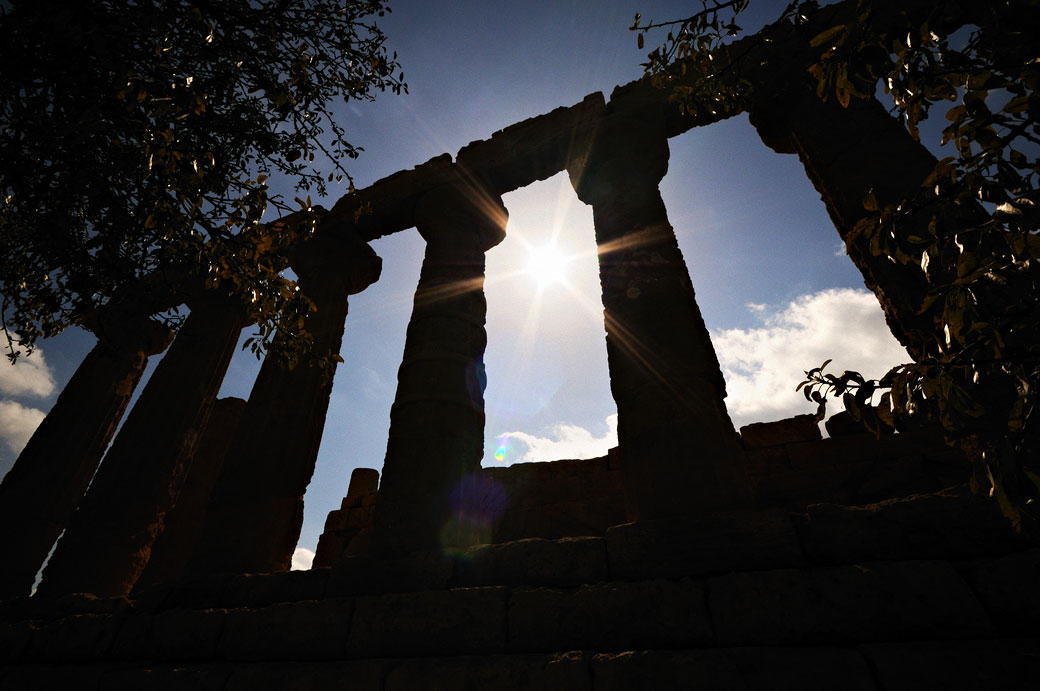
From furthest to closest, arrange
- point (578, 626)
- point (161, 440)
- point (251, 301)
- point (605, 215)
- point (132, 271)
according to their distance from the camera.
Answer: point (161, 440)
point (605, 215)
point (132, 271)
point (251, 301)
point (578, 626)

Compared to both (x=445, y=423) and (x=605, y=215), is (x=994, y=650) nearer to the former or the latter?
(x=445, y=423)

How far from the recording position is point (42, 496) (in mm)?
8367

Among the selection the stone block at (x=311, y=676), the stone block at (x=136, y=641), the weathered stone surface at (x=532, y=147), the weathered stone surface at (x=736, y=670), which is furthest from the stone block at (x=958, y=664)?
the weathered stone surface at (x=532, y=147)

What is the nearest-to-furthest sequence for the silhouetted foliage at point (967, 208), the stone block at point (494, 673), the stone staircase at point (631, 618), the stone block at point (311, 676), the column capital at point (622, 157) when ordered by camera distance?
the silhouetted foliage at point (967, 208) < the stone staircase at point (631, 618) < the stone block at point (494, 673) < the stone block at point (311, 676) < the column capital at point (622, 157)

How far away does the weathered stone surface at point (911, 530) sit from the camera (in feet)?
10.4

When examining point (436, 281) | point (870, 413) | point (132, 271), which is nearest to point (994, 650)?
point (870, 413)

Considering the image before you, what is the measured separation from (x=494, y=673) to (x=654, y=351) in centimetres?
323

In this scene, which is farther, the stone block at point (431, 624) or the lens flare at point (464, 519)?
the lens flare at point (464, 519)

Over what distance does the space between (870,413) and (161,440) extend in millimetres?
9446

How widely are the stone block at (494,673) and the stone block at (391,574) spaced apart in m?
0.92

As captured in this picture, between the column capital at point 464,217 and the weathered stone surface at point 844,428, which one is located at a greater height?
the column capital at point 464,217

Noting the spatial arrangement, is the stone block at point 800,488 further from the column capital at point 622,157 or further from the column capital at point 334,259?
the column capital at point 334,259

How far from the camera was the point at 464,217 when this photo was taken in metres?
8.11

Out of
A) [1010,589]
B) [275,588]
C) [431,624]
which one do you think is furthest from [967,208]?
[275,588]
